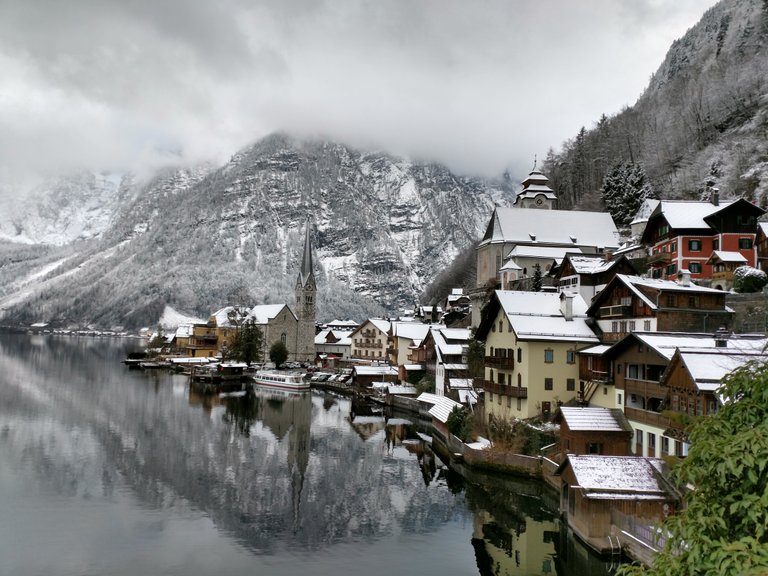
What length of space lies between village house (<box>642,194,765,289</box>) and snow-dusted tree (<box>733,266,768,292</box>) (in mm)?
2293

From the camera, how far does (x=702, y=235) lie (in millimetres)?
48625

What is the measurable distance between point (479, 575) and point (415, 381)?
49658 millimetres

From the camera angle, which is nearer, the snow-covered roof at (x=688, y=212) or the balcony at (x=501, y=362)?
the balcony at (x=501, y=362)

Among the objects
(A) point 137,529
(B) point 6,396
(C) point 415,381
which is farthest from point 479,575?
(B) point 6,396

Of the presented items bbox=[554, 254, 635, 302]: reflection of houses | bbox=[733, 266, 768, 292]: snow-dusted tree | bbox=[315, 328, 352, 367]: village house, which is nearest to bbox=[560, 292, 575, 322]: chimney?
bbox=[554, 254, 635, 302]: reflection of houses

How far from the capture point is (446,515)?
29.6 m

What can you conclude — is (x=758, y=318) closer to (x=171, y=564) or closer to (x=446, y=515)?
(x=446, y=515)

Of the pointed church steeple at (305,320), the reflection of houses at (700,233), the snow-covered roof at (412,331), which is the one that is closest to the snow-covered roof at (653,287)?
the reflection of houses at (700,233)

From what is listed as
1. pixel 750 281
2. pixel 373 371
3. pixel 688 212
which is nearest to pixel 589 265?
pixel 688 212

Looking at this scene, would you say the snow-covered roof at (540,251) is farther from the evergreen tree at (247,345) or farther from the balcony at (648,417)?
the evergreen tree at (247,345)

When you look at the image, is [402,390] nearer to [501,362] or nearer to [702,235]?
[501,362]

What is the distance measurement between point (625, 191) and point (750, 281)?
126 ft

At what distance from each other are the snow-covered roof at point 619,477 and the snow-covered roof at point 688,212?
96.6ft

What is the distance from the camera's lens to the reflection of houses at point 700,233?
4741 cm
